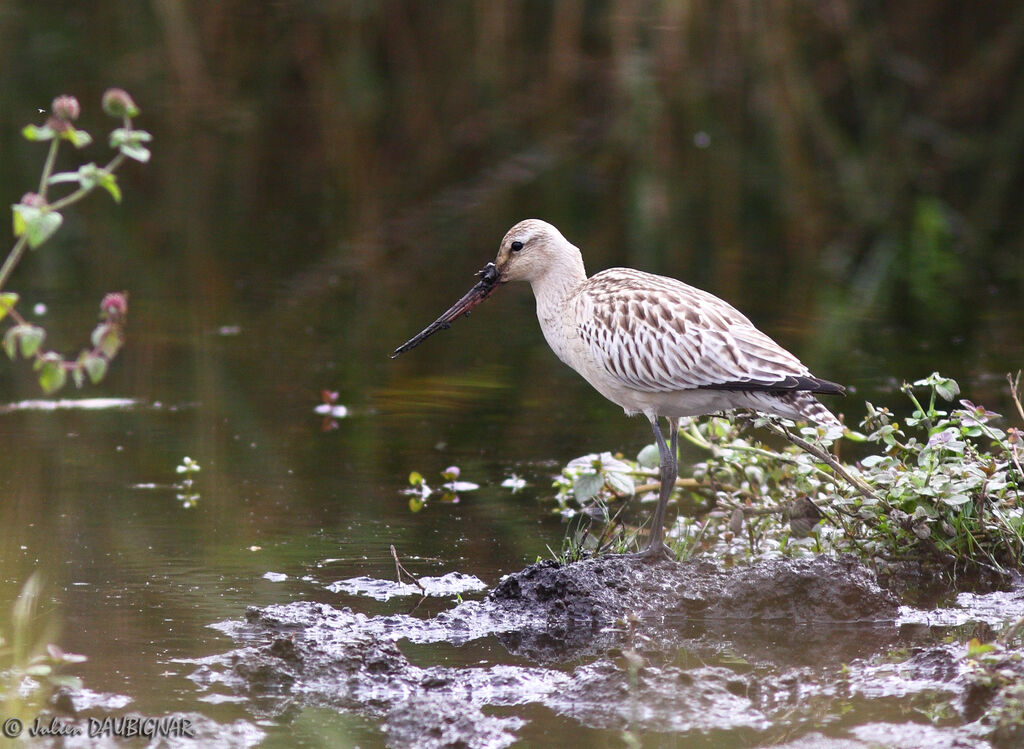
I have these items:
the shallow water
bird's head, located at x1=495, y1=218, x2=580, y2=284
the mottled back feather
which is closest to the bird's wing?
the mottled back feather

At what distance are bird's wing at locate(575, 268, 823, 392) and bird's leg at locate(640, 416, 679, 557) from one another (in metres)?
0.26

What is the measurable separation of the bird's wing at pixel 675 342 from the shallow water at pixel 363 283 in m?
0.89

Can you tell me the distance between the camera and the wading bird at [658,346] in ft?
19.0

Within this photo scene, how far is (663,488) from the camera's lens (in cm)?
613

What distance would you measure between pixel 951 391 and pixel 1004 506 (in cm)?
55

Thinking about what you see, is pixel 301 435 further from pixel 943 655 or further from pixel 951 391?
pixel 943 655

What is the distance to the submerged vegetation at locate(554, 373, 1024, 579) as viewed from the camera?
5.70 m

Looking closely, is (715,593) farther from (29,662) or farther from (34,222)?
(34,222)

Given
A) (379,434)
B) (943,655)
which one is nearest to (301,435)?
(379,434)

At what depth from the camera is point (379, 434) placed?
7.77m

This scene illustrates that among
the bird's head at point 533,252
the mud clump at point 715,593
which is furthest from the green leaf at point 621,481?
the bird's head at point 533,252

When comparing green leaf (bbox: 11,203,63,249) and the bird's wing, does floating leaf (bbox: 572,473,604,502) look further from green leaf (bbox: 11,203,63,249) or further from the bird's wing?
green leaf (bbox: 11,203,63,249)

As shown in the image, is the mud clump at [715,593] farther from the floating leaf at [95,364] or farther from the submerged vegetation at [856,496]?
the floating leaf at [95,364]

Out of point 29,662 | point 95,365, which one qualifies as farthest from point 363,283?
point 95,365
